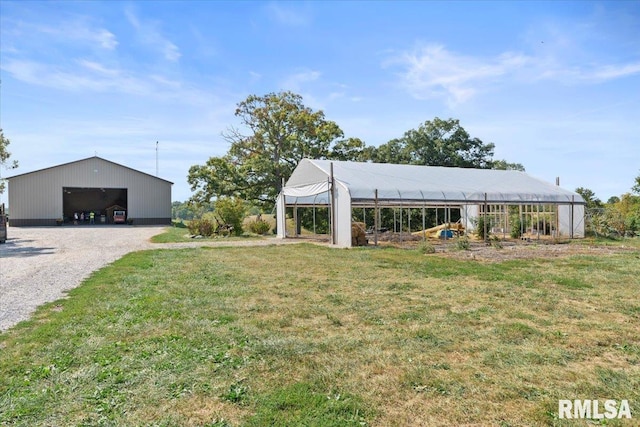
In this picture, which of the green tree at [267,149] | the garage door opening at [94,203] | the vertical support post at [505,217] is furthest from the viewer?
the garage door opening at [94,203]

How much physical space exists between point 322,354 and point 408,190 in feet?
51.7

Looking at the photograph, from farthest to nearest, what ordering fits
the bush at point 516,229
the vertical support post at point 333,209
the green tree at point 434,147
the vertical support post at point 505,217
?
the green tree at point 434,147 → the vertical support post at point 505,217 → the bush at point 516,229 → the vertical support post at point 333,209

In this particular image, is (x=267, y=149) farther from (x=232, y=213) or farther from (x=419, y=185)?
(x=419, y=185)

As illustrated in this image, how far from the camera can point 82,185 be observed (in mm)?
36406

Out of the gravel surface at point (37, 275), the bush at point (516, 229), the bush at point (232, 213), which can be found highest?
the bush at point (232, 213)

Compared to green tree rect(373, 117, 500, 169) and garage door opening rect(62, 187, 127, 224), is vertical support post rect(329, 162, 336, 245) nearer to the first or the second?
green tree rect(373, 117, 500, 169)

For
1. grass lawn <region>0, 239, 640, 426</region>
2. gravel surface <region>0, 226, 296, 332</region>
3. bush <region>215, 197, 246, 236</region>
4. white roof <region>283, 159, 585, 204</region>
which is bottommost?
grass lawn <region>0, 239, 640, 426</region>

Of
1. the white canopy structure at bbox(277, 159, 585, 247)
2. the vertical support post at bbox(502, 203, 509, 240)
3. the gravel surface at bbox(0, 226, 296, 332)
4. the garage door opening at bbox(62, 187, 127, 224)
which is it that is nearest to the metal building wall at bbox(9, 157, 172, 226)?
the garage door opening at bbox(62, 187, 127, 224)

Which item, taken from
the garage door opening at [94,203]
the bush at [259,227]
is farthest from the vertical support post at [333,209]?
the garage door opening at [94,203]

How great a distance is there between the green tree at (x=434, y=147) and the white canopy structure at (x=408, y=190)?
523 inches

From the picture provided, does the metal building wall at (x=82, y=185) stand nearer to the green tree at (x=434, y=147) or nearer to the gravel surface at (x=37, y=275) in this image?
the green tree at (x=434, y=147)

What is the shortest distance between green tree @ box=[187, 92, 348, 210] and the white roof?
339 inches

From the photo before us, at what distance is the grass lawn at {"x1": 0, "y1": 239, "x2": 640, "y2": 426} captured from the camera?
124 inches

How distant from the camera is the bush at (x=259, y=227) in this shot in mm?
27125
